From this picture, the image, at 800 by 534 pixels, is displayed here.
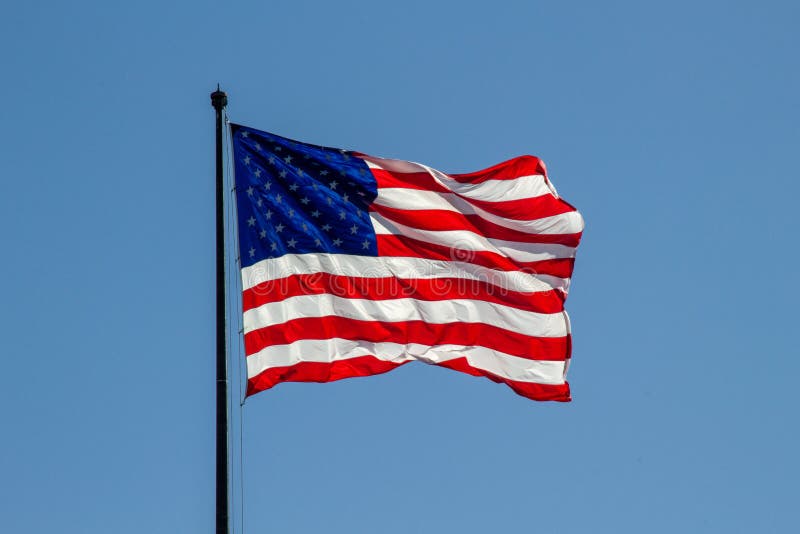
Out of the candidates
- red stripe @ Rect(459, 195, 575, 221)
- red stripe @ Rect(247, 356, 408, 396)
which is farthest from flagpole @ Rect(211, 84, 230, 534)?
red stripe @ Rect(459, 195, 575, 221)

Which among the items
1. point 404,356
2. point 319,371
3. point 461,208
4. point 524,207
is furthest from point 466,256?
point 319,371

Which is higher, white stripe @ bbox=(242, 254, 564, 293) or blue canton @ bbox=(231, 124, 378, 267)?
blue canton @ bbox=(231, 124, 378, 267)

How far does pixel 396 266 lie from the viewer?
24.2 m

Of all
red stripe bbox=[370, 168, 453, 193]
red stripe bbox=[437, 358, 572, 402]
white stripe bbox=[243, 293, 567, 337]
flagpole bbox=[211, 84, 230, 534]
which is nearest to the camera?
flagpole bbox=[211, 84, 230, 534]

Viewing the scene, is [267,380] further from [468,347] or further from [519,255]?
[519,255]

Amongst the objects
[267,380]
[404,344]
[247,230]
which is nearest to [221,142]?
[247,230]

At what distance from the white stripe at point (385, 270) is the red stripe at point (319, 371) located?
149 centimetres

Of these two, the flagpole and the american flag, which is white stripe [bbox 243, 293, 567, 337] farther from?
the flagpole

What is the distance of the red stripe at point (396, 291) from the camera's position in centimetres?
2220

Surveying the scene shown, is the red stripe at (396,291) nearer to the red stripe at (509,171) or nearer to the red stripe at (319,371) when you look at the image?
the red stripe at (319,371)

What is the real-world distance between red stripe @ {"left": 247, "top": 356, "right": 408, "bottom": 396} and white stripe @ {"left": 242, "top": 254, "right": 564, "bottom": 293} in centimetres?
149

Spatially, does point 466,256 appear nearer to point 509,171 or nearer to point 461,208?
point 461,208

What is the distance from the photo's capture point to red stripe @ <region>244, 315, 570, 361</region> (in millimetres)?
22016

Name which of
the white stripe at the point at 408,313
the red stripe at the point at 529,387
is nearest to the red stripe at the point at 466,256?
the white stripe at the point at 408,313
